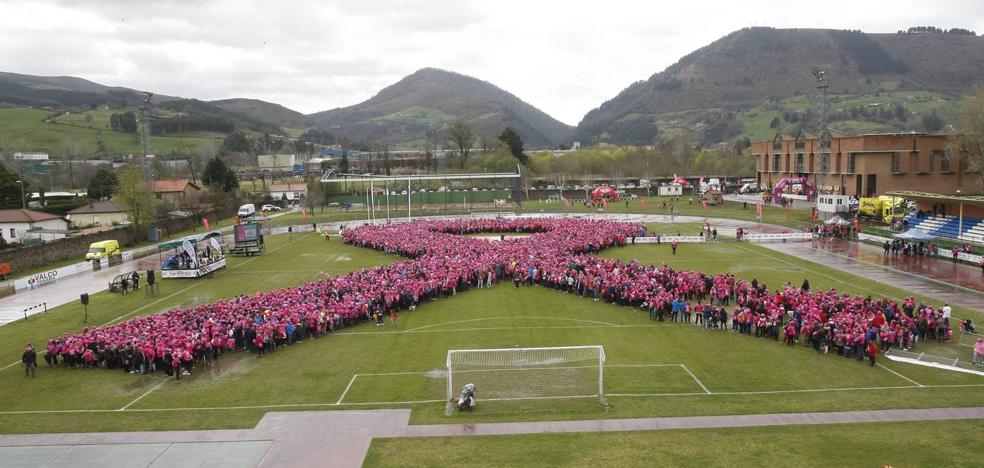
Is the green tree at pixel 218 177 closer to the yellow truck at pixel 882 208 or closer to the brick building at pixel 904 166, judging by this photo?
the brick building at pixel 904 166

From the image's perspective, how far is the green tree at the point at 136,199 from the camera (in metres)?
52.6

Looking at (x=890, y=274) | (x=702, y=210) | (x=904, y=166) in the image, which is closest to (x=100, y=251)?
(x=890, y=274)

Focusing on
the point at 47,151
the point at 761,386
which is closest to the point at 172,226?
the point at 761,386

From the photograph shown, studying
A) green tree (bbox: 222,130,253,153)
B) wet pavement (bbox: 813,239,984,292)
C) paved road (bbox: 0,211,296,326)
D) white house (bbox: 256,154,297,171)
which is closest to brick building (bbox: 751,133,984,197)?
wet pavement (bbox: 813,239,984,292)

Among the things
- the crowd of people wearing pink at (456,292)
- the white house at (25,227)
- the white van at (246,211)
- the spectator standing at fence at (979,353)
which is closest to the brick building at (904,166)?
the crowd of people wearing pink at (456,292)

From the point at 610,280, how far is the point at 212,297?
19.9 m

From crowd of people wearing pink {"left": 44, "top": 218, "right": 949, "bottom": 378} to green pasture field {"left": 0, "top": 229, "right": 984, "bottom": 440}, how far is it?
21.9 inches

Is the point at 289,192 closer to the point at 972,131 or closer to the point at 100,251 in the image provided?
the point at 100,251

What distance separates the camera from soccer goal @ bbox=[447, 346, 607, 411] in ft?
57.1

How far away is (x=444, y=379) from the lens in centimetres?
1880

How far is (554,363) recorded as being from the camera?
63.9ft

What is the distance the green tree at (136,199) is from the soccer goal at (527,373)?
44.4 m

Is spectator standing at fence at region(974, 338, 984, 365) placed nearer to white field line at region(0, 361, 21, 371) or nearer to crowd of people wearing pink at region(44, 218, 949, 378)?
crowd of people wearing pink at region(44, 218, 949, 378)

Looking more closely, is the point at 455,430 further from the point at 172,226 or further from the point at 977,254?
the point at 172,226
